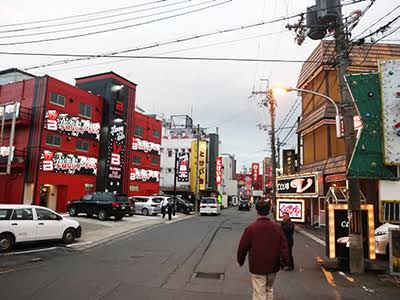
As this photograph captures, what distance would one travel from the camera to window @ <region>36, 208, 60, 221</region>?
536 inches

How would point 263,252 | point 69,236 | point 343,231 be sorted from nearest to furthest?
point 263,252, point 343,231, point 69,236

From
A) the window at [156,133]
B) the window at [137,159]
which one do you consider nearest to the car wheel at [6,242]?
the window at [137,159]

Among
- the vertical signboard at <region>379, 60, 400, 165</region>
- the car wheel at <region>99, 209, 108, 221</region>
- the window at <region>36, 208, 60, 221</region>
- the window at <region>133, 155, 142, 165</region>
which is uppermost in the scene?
the window at <region>133, 155, 142, 165</region>

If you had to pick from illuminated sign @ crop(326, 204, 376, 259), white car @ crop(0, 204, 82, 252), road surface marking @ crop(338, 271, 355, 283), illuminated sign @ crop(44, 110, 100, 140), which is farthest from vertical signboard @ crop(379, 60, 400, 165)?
illuminated sign @ crop(44, 110, 100, 140)

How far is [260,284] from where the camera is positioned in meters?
5.28

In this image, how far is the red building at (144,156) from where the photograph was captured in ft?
147

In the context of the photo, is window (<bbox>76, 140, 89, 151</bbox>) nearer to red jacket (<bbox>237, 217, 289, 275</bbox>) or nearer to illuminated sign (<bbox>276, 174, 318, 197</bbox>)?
illuminated sign (<bbox>276, 174, 318, 197</bbox>)

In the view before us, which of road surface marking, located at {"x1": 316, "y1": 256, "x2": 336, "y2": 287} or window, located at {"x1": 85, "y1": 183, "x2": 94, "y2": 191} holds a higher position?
window, located at {"x1": 85, "y1": 183, "x2": 94, "y2": 191}

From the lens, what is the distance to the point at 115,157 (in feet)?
125

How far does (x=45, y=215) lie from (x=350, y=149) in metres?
10.6

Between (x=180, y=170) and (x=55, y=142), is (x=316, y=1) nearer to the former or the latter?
(x=55, y=142)

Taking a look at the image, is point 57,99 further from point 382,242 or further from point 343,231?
point 382,242

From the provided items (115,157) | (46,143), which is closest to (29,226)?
(46,143)

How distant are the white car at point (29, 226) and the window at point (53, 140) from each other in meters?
19.2
